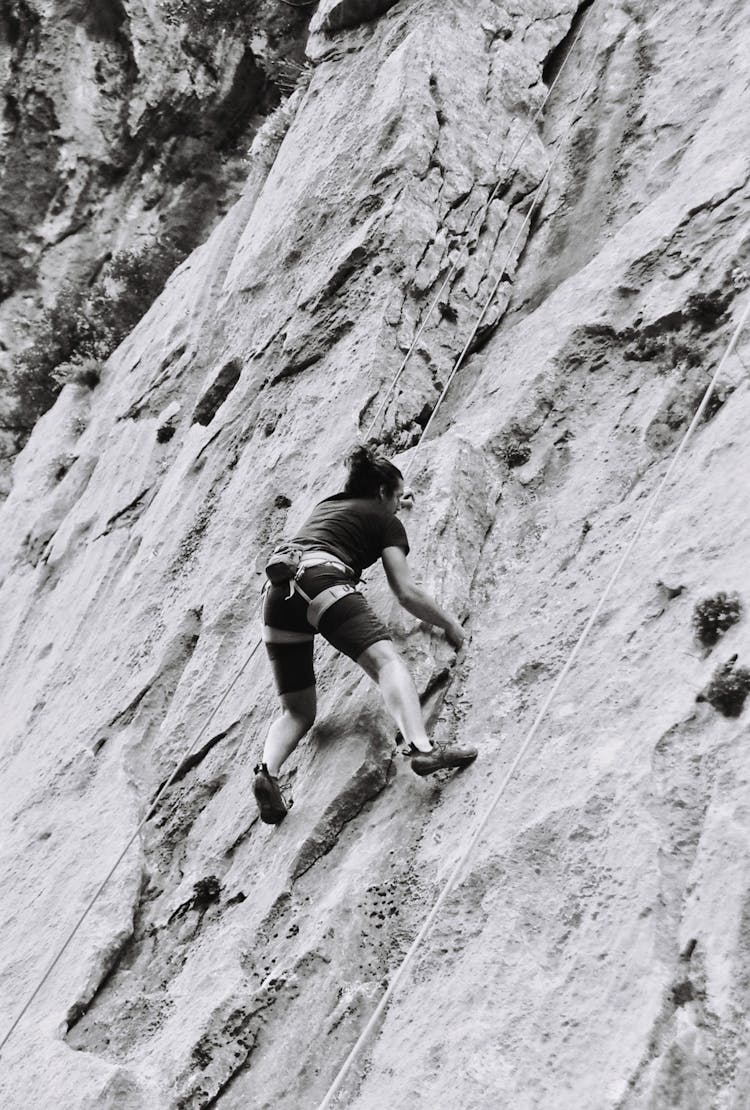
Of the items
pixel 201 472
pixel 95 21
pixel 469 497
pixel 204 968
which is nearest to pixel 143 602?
pixel 201 472

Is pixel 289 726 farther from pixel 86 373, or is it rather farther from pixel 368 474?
pixel 86 373

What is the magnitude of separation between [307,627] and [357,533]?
65 cm

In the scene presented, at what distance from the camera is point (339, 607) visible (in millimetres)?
5695

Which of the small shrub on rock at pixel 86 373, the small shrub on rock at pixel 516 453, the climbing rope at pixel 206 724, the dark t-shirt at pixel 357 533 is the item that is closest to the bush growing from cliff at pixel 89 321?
the small shrub on rock at pixel 86 373

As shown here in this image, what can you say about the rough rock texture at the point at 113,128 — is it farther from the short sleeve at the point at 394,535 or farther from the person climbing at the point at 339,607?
the short sleeve at the point at 394,535

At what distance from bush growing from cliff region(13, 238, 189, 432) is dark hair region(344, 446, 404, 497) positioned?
32.3 ft

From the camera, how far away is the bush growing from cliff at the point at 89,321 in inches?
606

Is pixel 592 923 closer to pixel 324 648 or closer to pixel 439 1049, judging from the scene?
pixel 439 1049

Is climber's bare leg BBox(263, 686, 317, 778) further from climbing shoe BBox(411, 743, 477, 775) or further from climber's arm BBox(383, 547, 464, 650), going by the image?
climbing shoe BBox(411, 743, 477, 775)

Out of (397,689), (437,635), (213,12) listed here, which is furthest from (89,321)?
(397,689)

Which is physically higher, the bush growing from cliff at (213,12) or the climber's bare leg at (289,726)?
the bush growing from cliff at (213,12)

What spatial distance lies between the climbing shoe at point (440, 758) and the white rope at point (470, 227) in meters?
3.33

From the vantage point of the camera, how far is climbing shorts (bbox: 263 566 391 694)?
18.5 ft

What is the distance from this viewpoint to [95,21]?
18641 mm
